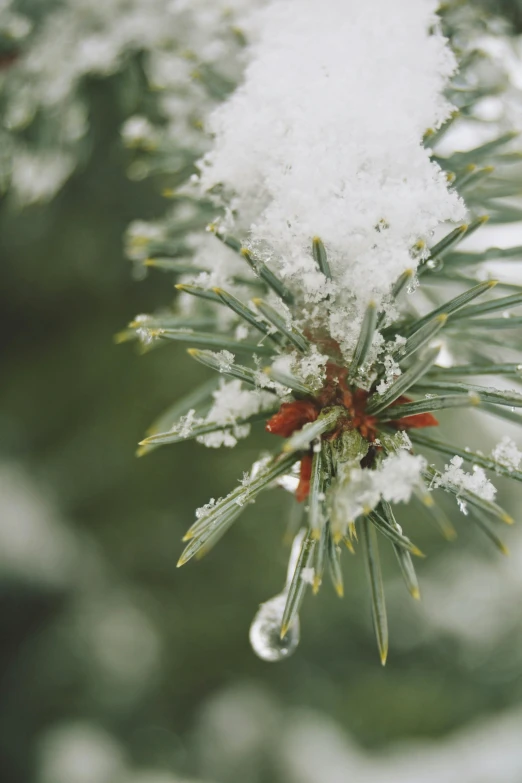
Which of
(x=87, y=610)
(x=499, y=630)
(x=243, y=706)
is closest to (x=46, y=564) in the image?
(x=87, y=610)

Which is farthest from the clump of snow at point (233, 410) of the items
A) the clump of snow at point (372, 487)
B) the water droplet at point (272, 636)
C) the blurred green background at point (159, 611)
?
the blurred green background at point (159, 611)

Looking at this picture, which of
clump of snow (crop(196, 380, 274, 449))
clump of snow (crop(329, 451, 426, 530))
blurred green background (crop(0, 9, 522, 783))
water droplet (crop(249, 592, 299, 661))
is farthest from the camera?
blurred green background (crop(0, 9, 522, 783))

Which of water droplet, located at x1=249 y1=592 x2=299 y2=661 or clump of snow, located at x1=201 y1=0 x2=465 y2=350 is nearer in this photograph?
clump of snow, located at x1=201 y1=0 x2=465 y2=350

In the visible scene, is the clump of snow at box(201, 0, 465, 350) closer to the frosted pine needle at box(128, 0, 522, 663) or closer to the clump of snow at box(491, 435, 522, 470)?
the frosted pine needle at box(128, 0, 522, 663)

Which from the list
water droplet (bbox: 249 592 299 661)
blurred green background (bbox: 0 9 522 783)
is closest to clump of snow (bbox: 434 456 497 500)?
water droplet (bbox: 249 592 299 661)

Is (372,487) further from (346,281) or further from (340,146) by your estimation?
(340,146)

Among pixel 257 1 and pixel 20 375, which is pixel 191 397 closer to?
pixel 257 1

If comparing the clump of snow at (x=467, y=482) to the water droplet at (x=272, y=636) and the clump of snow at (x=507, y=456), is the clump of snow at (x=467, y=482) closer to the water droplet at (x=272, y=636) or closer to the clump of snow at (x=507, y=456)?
the clump of snow at (x=507, y=456)
